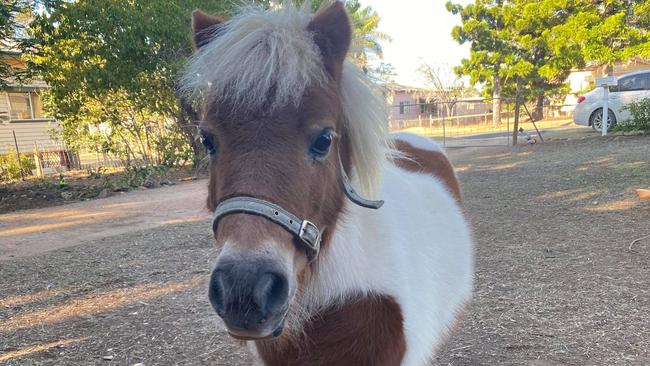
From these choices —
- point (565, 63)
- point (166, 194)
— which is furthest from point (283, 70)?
point (565, 63)

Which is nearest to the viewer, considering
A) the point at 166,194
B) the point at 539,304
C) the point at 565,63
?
the point at 539,304

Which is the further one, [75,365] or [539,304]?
[539,304]

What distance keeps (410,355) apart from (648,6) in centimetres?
2300

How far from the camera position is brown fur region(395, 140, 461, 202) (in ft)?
9.85

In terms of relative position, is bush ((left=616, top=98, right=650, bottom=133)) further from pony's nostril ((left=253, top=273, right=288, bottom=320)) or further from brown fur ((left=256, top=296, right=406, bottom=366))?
pony's nostril ((left=253, top=273, right=288, bottom=320))

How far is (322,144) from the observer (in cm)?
149

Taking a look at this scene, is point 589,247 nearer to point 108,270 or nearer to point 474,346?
point 474,346

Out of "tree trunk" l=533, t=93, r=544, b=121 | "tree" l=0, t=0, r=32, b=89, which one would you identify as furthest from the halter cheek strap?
"tree trunk" l=533, t=93, r=544, b=121

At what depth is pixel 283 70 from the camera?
4.80 ft

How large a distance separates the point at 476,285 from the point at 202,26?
11.4 ft

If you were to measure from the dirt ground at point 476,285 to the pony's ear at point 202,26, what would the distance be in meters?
1.96

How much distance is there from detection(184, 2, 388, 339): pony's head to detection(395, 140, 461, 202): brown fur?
120 centimetres

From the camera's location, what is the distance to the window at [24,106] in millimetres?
19344

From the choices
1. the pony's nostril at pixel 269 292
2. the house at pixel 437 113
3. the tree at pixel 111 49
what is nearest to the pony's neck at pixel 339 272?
the pony's nostril at pixel 269 292
